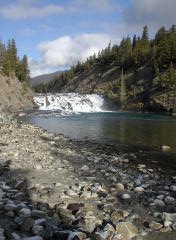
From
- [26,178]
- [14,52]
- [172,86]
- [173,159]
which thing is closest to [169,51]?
[172,86]

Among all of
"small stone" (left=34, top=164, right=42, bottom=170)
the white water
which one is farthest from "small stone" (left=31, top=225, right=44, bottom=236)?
the white water

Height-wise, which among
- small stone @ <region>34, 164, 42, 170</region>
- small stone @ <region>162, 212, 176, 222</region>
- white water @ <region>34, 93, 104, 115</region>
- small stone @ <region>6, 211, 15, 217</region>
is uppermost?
white water @ <region>34, 93, 104, 115</region>

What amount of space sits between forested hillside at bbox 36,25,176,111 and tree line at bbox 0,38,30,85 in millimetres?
31509

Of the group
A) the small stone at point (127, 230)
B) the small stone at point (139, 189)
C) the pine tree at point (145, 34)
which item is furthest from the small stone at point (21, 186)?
the pine tree at point (145, 34)

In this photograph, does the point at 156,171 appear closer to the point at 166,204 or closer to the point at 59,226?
the point at 166,204

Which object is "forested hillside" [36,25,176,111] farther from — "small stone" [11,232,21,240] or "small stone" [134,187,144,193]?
"small stone" [11,232,21,240]

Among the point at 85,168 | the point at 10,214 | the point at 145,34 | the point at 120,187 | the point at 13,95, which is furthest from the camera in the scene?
the point at 145,34

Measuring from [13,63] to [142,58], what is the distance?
50.8 metres

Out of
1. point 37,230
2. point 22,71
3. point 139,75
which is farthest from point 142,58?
point 37,230

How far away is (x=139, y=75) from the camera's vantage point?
96812 millimetres

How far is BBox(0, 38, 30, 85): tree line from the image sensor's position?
7619 centimetres

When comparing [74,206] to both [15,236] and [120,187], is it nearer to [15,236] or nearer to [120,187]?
[15,236]

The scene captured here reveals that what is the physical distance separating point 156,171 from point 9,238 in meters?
10.5

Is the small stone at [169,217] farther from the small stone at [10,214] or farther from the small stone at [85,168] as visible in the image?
the small stone at [85,168]
